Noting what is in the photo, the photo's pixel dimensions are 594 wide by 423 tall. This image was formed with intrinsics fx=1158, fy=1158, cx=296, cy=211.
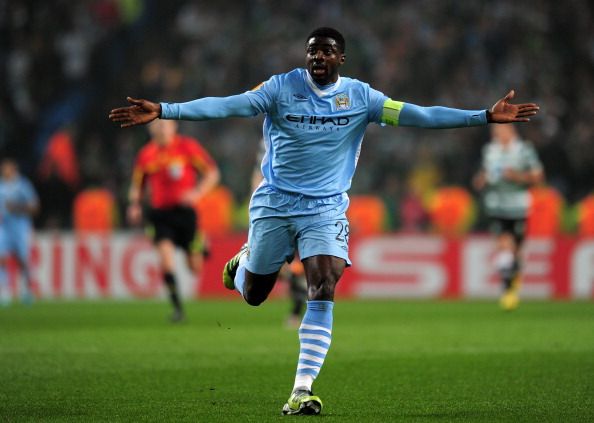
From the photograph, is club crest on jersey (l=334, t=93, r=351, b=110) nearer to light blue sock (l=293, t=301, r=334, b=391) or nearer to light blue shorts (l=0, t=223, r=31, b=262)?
light blue sock (l=293, t=301, r=334, b=391)

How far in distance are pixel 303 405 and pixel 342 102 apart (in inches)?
67.4

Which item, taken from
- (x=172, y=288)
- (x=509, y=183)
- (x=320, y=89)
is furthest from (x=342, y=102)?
(x=509, y=183)

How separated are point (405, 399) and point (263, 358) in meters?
2.75

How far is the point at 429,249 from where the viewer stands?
755 inches

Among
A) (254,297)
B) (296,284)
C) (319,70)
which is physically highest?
(319,70)

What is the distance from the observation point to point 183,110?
6.00m

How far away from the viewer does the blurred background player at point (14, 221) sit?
18.9 meters

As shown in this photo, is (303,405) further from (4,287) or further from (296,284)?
(4,287)

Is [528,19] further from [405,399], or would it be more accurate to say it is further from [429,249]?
[405,399]

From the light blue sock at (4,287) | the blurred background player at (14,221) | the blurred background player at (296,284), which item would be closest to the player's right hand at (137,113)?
the blurred background player at (296,284)

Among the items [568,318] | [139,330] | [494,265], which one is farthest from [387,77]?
[139,330]

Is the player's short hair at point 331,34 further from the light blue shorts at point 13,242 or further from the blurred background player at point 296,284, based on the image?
the light blue shorts at point 13,242

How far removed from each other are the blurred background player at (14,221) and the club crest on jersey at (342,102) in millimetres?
13161

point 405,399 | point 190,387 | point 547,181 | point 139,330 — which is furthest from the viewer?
point 547,181
